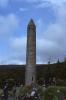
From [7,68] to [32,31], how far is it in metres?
19.2

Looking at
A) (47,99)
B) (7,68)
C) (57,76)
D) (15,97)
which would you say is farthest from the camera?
(7,68)

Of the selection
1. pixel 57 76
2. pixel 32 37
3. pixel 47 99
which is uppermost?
pixel 32 37

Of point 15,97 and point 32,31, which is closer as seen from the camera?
point 15,97

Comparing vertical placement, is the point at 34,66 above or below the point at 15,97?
above

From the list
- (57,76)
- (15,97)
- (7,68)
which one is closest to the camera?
(15,97)

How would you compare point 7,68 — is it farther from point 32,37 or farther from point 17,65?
point 32,37

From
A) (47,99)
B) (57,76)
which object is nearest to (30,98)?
(47,99)

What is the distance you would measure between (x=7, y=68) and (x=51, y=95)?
81844 millimetres

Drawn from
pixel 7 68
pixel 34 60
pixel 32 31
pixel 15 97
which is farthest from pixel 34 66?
pixel 15 97

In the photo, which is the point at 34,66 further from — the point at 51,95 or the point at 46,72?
the point at 51,95

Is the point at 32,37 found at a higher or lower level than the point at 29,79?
higher

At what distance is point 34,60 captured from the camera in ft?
302

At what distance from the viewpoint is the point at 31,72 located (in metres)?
91.6

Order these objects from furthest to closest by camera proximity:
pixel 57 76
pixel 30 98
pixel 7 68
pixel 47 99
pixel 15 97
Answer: pixel 7 68
pixel 57 76
pixel 15 97
pixel 47 99
pixel 30 98
